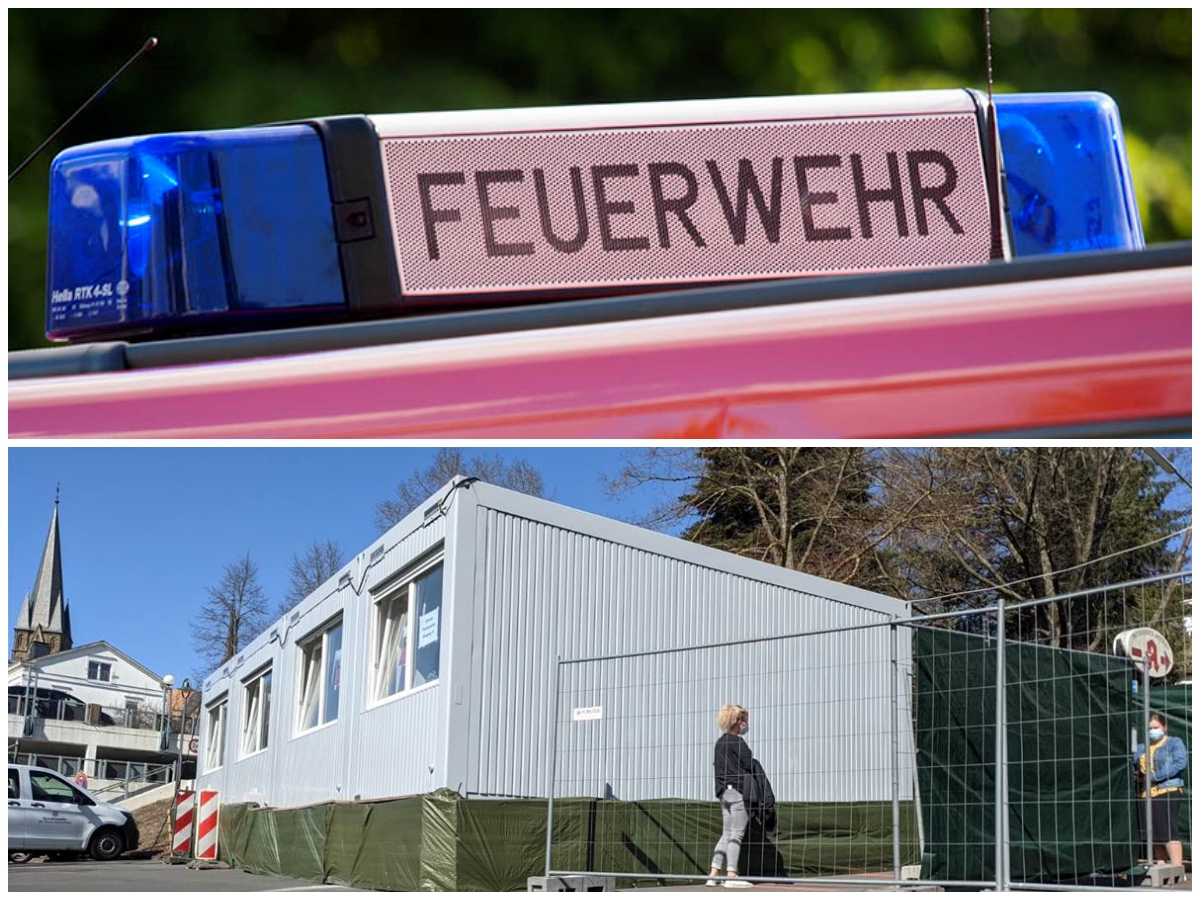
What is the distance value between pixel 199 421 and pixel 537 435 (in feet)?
1.85

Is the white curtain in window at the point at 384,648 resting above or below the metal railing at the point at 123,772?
above

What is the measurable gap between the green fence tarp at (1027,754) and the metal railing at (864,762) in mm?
14

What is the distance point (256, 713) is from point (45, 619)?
209ft

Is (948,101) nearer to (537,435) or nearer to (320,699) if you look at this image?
(537,435)

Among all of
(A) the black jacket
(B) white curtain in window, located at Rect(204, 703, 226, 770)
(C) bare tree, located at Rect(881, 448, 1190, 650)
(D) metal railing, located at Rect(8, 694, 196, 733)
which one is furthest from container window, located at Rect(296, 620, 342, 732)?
(D) metal railing, located at Rect(8, 694, 196, 733)

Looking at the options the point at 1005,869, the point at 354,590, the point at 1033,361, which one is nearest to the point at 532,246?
the point at 1033,361

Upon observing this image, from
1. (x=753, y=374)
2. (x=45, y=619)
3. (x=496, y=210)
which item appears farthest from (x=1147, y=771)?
(x=45, y=619)

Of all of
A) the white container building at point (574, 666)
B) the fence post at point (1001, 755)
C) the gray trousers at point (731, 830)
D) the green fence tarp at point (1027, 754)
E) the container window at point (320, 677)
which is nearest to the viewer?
the fence post at point (1001, 755)

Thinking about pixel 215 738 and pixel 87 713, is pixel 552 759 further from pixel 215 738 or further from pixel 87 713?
pixel 87 713

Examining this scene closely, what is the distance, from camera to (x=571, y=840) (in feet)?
26.3

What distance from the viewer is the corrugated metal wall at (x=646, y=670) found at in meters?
8.19

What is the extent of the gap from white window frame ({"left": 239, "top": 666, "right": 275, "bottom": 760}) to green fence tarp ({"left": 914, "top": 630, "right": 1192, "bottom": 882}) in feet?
27.1

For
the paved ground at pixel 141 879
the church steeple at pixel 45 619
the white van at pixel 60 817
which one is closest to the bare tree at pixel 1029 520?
the paved ground at pixel 141 879

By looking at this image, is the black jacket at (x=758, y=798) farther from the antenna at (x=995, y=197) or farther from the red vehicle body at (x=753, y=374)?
the red vehicle body at (x=753, y=374)
